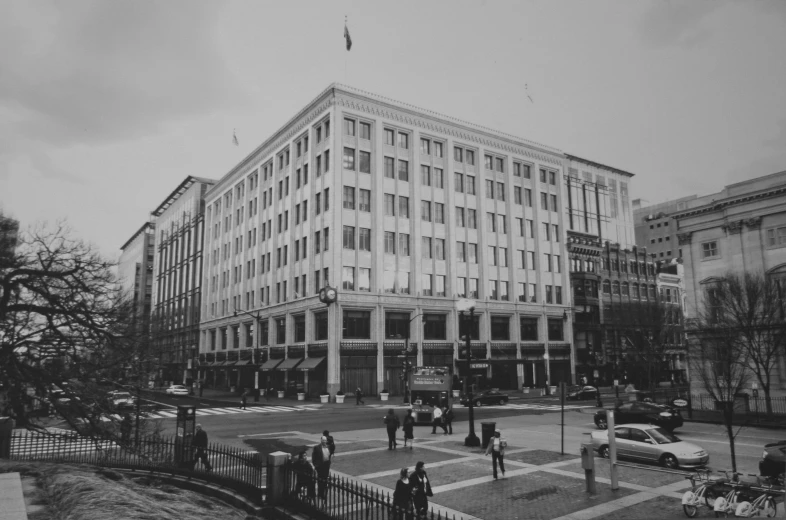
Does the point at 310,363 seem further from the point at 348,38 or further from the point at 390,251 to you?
the point at 348,38

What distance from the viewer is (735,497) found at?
1219 cm

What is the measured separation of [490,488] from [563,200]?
214ft

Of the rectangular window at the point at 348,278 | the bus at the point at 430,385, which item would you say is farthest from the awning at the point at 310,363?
the bus at the point at 430,385

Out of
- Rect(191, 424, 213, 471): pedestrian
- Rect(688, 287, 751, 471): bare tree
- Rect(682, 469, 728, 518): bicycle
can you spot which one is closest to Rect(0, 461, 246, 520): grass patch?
Rect(191, 424, 213, 471): pedestrian

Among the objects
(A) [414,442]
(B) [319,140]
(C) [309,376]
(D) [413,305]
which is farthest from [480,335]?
(A) [414,442]

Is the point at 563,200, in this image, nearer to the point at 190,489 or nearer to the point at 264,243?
the point at 264,243

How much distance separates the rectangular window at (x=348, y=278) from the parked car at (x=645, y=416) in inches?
1184

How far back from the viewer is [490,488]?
15555 millimetres

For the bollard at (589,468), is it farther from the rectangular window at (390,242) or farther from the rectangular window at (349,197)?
the rectangular window at (390,242)

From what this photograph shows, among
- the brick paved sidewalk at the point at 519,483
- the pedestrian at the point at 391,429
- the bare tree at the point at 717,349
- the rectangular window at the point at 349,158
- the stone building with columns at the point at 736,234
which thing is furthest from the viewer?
the rectangular window at the point at 349,158

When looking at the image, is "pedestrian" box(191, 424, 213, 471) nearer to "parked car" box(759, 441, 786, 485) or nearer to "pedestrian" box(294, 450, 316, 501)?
"pedestrian" box(294, 450, 316, 501)

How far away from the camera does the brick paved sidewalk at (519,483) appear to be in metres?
13.2

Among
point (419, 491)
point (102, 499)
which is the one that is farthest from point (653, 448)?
point (102, 499)

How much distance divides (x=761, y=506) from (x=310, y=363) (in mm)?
45393
